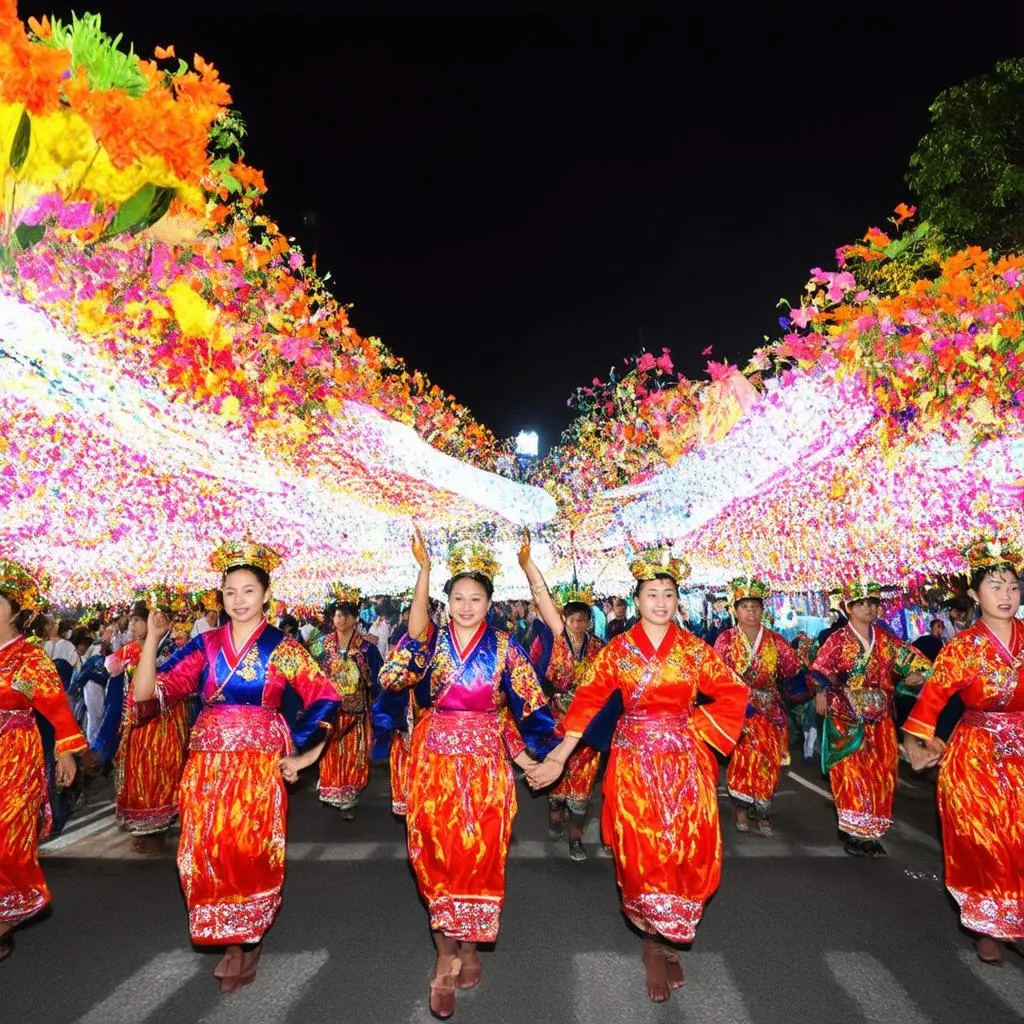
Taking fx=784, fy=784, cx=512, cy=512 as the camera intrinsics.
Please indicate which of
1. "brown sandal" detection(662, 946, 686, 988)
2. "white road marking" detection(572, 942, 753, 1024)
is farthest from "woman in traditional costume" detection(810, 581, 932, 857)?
"brown sandal" detection(662, 946, 686, 988)

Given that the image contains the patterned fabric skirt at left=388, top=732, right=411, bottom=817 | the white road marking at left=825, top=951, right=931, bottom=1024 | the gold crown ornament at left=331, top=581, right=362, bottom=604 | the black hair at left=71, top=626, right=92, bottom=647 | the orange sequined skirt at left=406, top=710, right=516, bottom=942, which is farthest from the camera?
the black hair at left=71, top=626, right=92, bottom=647

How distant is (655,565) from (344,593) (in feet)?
13.7

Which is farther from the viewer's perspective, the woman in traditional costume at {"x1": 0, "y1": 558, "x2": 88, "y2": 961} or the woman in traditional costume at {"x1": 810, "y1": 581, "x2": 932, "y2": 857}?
the woman in traditional costume at {"x1": 810, "y1": 581, "x2": 932, "y2": 857}

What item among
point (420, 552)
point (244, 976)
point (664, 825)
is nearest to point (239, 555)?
point (420, 552)

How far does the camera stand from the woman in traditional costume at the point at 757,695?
22.1ft

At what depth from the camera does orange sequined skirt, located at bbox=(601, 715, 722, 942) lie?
3.88 m

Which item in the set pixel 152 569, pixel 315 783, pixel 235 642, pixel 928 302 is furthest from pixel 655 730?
pixel 152 569

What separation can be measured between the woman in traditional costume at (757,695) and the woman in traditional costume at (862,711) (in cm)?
48

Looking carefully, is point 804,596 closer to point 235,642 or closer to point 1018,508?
point 1018,508

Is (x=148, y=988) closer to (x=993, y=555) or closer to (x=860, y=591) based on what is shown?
(x=993, y=555)

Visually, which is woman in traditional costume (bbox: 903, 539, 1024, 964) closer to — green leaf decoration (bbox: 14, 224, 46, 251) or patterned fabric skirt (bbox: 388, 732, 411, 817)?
patterned fabric skirt (bbox: 388, 732, 411, 817)

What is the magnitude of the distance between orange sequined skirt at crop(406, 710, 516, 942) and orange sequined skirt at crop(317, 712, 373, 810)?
336 centimetres

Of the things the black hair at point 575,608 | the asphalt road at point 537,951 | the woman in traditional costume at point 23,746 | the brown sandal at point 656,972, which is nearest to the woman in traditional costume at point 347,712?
the asphalt road at point 537,951

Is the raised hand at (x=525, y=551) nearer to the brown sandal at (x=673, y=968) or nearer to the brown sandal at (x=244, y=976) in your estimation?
the brown sandal at (x=673, y=968)
